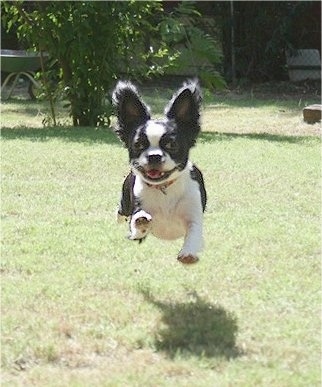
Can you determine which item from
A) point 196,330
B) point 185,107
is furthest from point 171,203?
point 196,330

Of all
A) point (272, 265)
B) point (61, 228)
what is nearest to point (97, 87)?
point (61, 228)

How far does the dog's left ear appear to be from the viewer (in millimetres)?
4566

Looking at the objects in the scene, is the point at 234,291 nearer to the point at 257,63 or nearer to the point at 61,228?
the point at 61,228

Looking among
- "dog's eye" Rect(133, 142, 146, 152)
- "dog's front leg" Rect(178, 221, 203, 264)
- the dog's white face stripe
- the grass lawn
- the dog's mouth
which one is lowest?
the grass lawn

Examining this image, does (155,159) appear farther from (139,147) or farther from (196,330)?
(196,330)

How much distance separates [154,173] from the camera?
4.41 meters

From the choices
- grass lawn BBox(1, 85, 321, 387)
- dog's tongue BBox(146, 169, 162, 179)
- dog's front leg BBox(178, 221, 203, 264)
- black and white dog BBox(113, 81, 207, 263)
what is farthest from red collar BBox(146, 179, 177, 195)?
grass lawn BBox(1, 85, 321, 387)

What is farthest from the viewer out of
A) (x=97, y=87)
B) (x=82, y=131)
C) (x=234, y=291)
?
(x=97, y=87)

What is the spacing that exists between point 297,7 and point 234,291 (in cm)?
1517

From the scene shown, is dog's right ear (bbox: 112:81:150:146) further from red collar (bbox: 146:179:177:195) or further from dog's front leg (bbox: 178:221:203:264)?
dog's front leg (bbox: 178:221:203:264)

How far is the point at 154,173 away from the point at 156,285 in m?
0.64

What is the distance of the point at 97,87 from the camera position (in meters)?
12.3

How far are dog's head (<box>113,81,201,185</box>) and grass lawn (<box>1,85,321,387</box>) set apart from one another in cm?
64

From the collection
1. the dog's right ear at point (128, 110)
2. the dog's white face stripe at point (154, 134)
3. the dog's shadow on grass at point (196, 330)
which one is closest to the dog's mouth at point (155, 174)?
the dog's white face stripe at point (154, 134)
